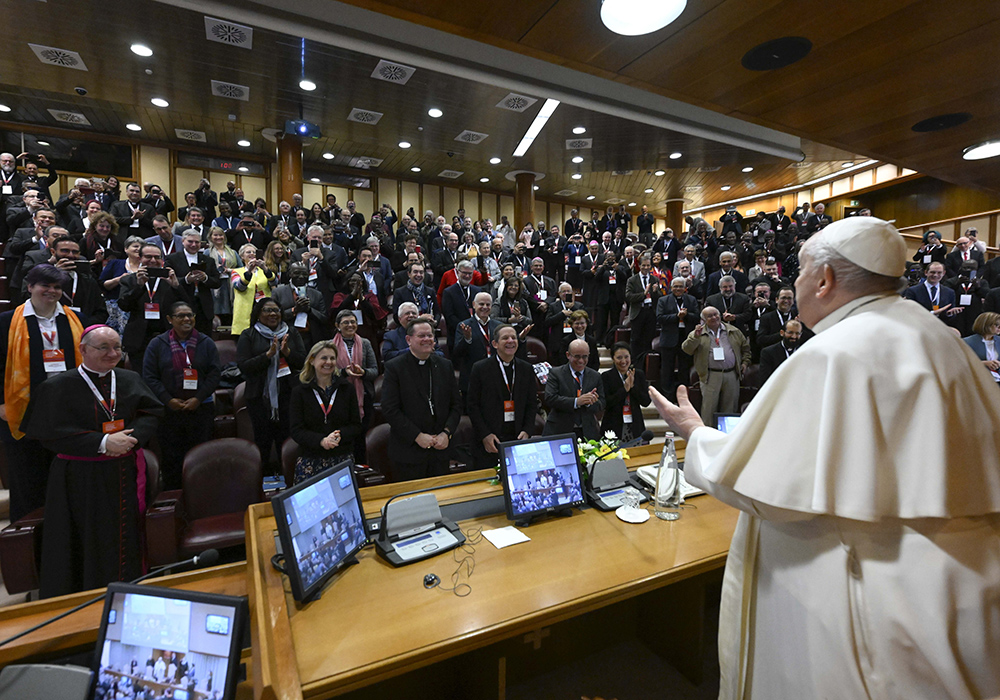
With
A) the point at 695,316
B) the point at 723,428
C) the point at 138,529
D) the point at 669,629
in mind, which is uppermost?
the point at 695,316

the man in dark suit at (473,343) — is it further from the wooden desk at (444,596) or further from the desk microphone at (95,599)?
the desk microphone at (95,599)

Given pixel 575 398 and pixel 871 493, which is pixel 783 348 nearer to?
pixel 575 398

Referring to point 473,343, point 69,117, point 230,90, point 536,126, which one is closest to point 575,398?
point 473,343

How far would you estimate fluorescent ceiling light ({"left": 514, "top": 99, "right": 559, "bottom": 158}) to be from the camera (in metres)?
9.01

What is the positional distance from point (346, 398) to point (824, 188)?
1883 centimetres

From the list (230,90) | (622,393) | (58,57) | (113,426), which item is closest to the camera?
(113,426)

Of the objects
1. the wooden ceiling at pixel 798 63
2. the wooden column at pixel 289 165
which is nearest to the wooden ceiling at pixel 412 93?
the wooden ceiling at pixel 798 63

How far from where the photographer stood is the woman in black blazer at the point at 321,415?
3.36 metres

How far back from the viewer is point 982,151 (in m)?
3.10

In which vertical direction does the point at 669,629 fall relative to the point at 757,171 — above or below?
below

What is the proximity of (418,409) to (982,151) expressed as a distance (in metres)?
4.07

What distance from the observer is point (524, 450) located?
7.32 feet

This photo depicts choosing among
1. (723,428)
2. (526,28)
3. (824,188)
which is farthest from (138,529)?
(824,188)

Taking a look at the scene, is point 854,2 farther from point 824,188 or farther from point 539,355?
point 824,188
